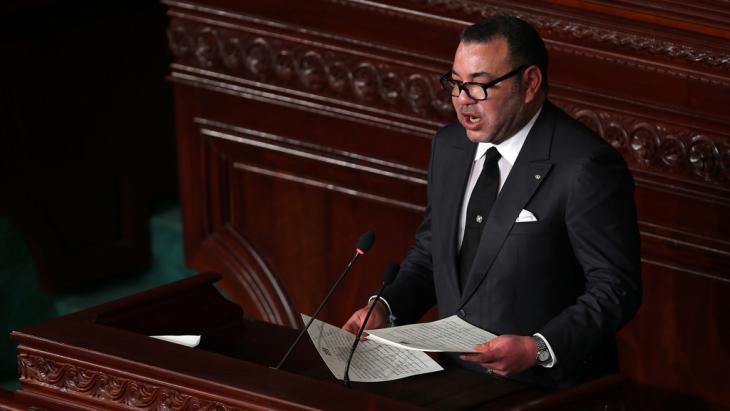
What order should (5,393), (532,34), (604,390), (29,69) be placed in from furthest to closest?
(29,69) < (5,393) < (532,34) < (604,390)

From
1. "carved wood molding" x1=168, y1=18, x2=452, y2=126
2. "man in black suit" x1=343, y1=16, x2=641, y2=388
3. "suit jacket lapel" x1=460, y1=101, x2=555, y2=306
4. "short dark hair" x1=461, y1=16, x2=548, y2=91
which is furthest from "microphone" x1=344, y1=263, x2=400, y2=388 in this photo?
"carved wood molding" x1=168, y1=18, x2=452, y2=126

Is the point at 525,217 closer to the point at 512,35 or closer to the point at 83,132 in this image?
the point at 512,35

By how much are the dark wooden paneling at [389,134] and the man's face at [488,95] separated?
109 centimetres

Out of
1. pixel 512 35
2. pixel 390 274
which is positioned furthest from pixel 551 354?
pixel 512 35

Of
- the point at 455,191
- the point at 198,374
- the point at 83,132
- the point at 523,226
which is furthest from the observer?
the point at 83,132

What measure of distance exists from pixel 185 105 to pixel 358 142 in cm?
75

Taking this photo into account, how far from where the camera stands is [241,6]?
17.0ft

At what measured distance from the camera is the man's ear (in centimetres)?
316

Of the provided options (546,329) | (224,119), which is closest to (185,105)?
(224,119)

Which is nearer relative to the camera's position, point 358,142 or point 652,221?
point 652,221

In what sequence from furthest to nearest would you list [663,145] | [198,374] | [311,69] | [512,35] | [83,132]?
[83,132] < [311,69] < [663,145] < [512,35] < [198,374]

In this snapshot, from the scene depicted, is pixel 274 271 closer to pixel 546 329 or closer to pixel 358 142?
pixel 358 142

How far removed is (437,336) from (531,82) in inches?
22.3

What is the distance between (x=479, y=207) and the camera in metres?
3.35
